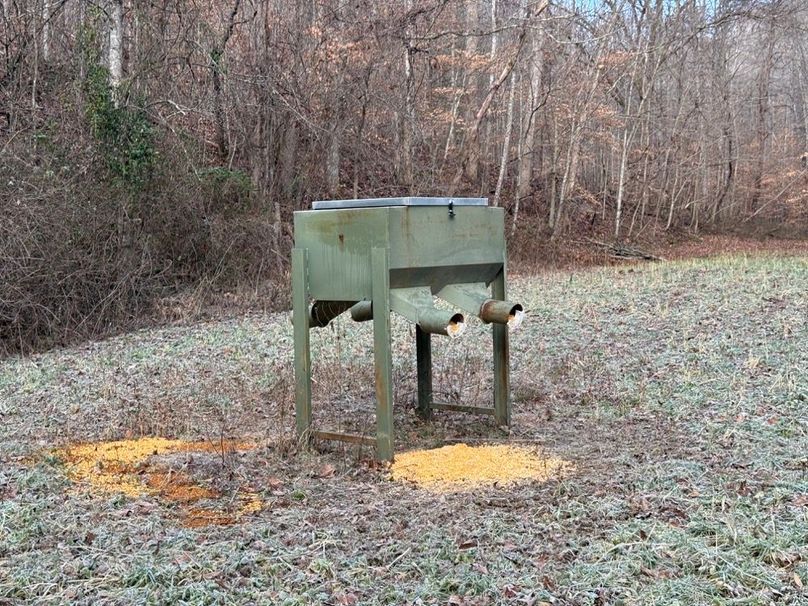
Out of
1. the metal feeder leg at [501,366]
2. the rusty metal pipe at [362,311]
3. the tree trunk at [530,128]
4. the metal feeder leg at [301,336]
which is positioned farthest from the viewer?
the tree trunk at [530,128]

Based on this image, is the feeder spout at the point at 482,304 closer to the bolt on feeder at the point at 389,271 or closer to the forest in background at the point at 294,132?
the bolt on feeder at the point at 389,271

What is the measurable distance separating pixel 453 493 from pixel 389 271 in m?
1.47

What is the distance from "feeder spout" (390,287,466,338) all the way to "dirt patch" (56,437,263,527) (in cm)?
149

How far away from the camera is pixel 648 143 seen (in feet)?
93.0

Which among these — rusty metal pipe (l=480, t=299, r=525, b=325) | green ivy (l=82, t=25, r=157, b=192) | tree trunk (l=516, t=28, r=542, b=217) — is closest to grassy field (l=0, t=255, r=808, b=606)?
rusty metal pipe (l=480, t=299, r=525, b=325)

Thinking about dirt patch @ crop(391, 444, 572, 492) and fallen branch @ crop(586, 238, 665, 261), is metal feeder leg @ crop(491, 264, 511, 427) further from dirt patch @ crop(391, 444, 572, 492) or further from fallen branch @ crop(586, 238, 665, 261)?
fallen branch @ crop(586, 238, 665, 261)

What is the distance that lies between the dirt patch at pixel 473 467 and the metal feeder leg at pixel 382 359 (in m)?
0.18

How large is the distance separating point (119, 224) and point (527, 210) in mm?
15335

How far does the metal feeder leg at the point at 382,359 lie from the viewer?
5.43m

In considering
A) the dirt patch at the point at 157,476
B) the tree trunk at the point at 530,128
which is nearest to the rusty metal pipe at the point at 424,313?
the dirt patch at the point at 157,476

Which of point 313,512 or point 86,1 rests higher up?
point 86,1

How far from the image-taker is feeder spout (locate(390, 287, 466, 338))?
5328 mm

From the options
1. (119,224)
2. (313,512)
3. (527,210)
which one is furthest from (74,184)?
(527,210)

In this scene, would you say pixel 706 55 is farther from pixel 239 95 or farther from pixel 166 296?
pixel 166 296
